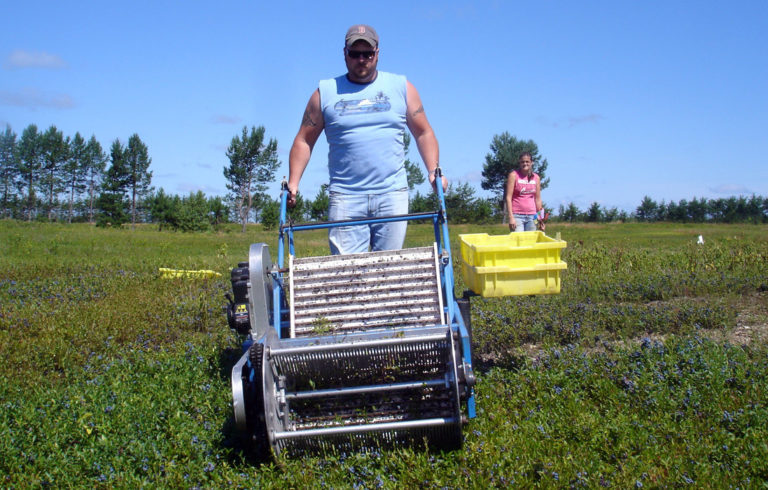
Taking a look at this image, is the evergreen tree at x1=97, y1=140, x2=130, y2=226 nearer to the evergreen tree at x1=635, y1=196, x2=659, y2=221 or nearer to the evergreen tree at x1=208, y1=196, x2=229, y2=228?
the evergreen tree at x1=208, y1=196, x2=229, y2=228

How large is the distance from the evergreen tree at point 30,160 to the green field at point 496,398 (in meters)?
82.3

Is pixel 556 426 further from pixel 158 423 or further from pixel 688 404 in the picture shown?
pixel 158 423

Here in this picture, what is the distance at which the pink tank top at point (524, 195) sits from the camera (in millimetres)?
8812

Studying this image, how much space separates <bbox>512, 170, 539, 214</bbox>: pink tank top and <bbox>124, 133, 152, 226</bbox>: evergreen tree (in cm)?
7147

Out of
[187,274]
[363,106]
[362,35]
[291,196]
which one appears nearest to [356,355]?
[291,196]

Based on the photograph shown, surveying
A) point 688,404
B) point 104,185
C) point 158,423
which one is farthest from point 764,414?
point 104,185

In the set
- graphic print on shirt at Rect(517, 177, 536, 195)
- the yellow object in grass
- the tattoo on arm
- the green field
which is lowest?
the green field

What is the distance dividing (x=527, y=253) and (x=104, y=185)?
237 ft

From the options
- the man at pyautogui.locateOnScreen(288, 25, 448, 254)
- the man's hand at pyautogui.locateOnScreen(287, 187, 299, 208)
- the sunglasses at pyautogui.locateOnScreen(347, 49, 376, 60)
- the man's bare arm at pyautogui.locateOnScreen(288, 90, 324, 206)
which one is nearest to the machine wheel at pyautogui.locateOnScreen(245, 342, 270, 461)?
the man at pyautogui.locateOnScreen(288, 25, 448, 254)

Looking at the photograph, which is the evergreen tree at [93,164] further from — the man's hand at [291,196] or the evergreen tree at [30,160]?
the man's hand at [291,196]

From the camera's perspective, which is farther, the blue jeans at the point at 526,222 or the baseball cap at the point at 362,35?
the blue jeans at the point at 526,222

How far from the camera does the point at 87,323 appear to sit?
661 cm

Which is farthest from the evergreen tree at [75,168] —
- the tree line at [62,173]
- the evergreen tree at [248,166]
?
the evergreen tree at [248,166]

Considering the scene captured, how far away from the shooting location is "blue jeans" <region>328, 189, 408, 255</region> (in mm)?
4617
